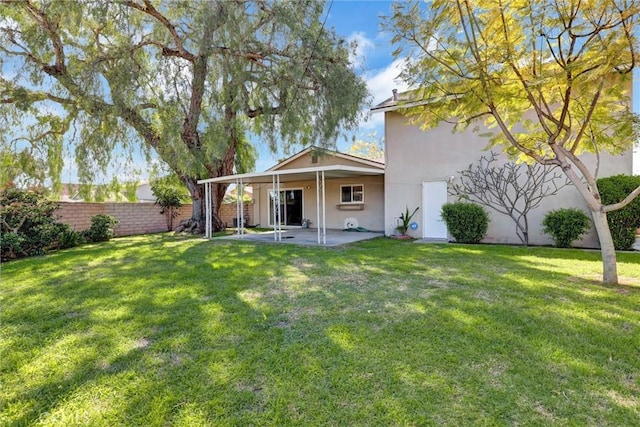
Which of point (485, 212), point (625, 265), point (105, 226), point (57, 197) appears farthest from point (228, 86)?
point (625, 265)

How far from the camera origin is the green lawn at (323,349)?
96.3 inches

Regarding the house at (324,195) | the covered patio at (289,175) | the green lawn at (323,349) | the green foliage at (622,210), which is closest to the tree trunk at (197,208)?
the house at (324,195)

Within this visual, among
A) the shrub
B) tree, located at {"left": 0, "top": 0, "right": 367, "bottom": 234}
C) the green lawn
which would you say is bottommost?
the green lawn

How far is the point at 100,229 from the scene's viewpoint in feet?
40.3

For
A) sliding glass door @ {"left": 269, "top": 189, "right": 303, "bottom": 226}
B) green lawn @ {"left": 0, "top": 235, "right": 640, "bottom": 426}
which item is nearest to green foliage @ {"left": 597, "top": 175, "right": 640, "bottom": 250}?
green lawn @ {"left": 0, "top": 235, "right": 640, "bottom": 426}

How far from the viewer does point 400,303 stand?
468 cm

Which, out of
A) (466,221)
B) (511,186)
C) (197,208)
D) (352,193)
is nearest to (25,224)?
(197,208)

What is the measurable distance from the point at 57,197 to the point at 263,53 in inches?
388

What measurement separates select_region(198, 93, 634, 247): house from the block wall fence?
14.7 feet

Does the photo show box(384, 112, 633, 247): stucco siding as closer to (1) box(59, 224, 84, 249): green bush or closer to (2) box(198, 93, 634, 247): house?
(2) box(198, 93, 634, 247): house

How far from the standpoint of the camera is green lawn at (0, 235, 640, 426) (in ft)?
8.03

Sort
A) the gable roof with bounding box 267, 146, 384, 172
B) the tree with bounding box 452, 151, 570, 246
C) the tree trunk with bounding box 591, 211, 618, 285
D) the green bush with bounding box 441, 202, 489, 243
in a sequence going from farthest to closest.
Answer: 1. the gable roof with bounding box 267, 146, 384, 172
2. the green bush with bounding box 441, 202, 489, 243
3. the tree with bounding box 452, 151, 570, 246
4. the tree trunk with bounding box 591, 211, 618, 285

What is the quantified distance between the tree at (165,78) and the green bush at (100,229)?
1.53m

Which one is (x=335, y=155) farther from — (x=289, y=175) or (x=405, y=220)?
(x=405, y=220)
